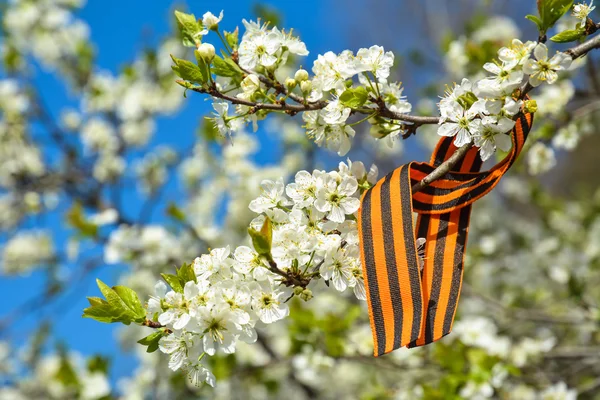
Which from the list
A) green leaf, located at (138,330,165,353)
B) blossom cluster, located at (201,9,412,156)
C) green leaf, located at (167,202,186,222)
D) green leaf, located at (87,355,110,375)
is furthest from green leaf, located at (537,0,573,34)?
green leaf, located at (87,355,110,375)

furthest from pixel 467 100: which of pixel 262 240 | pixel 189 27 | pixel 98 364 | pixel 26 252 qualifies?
pixel 26 252

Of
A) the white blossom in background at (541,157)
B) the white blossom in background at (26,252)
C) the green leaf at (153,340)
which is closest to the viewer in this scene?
the green leaf at (153,340)

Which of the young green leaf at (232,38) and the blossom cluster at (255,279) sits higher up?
the young green leaf at (232,38)

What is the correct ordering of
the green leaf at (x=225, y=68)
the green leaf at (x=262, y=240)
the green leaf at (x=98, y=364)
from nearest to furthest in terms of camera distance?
the green leaf at (x=262, y=240) < the green leaf at (x=225, y=68) < the green leaf at (x=98, y=364)

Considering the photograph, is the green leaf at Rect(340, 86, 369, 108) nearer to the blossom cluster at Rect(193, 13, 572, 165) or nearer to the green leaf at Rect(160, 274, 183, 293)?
the blossom cluster at Rect(193, 13, 572, 165)

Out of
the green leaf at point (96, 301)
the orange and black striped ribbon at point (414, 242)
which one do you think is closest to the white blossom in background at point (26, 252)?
the green leaf at point (96, 301)

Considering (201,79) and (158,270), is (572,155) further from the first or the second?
(201,79)

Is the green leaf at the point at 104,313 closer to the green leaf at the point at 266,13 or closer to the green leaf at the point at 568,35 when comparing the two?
the green leaf at the point at 568,35
